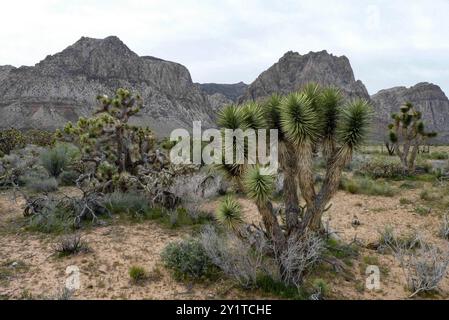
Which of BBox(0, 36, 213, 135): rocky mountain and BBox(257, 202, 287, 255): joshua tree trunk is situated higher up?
BBox(0, 36, 213, 135): rocky mountain

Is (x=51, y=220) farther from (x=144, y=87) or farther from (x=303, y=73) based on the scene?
(x=303, y=73)

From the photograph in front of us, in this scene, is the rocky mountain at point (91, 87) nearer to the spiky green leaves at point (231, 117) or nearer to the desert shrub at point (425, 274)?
the spiky green leaves at point (231, 117)

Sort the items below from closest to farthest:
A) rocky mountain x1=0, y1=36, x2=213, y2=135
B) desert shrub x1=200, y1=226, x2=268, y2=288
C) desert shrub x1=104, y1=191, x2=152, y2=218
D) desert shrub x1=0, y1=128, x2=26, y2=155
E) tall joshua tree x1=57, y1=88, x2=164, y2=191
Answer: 1. desert shrub x1=200, y1=226, x2=268, y2=288
2. desert shrub x1=104, y1=191, x2=152, y2=218
3. tall joshua tree x1=57, y1=88, x2=164, y2=191
4. desert shrub x1=0, y1=128, x2=26, y2=155
5. rocky mountain x1=0, y1=36, x2=213, y2=135

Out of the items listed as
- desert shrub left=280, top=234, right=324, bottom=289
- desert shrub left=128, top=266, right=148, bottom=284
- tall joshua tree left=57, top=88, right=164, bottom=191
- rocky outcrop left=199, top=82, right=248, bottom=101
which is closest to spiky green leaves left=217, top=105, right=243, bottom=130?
desert shrub left=280, top=234, right=324, bottom=289

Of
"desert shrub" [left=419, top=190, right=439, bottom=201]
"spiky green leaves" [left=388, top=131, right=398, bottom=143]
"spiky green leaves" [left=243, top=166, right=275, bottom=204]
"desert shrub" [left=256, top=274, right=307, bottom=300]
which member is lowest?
"desert shrub" [left=256, top=274, right=307, bottom=300]

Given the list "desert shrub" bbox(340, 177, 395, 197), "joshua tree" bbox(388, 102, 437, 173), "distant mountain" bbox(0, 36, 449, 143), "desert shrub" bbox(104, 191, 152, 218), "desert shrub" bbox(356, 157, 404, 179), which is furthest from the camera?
"distant mountain" bbox(0, 36, 449, 143)

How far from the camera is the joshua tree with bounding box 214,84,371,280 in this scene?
20.1 feet

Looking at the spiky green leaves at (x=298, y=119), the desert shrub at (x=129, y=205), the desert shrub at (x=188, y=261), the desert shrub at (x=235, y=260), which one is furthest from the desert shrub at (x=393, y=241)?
the desert shrub at (x=129, y=205)

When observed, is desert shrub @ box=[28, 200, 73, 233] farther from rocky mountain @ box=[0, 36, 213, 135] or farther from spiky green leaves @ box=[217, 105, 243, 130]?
rocky mountain @ box=[0, 36, 213, 135]

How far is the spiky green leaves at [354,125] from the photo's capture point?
6230 millimetres

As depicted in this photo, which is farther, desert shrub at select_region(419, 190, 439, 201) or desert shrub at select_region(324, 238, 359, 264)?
desert shrub at select_region(419, 190, 439, 201)

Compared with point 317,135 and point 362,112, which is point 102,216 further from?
point 362,112

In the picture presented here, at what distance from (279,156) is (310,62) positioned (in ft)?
353
